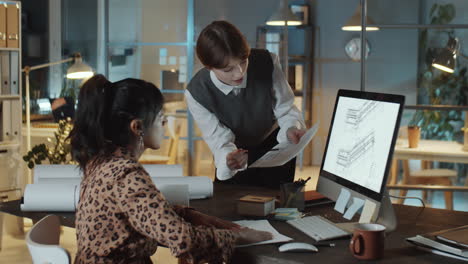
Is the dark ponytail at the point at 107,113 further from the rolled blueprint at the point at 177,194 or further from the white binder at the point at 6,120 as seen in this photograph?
the white binder at the point at 6,120

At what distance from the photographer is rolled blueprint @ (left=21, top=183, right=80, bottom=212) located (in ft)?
7.10

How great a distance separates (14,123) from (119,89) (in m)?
3.50

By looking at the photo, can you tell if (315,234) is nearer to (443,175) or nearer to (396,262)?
(396,262)

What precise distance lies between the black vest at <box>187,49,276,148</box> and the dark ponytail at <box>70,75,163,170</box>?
104 cm

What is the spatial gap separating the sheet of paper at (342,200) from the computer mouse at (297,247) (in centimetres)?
36

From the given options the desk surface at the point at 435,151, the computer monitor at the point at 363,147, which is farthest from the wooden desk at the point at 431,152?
the computer monitor at the point at 363,147

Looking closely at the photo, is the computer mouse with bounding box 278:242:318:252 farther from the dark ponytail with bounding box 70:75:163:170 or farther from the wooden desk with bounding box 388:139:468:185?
the wooden desk with bounding box 388:139:468:185

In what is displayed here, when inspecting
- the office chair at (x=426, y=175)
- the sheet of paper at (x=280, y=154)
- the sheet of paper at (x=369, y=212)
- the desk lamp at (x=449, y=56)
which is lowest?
the office chair at (x=426, y=175)

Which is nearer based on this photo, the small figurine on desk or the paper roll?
the small figurine on desk

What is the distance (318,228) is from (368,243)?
0.96 feet

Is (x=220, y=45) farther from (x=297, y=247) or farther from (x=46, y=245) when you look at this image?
(x=46, y=245)

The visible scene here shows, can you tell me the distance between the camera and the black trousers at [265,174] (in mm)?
2719

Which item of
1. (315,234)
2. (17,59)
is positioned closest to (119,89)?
(315,234)

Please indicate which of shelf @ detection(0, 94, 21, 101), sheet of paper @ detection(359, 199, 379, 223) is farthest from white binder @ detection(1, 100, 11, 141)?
sheet of paper @ detection(359, 199, 379, 223)
